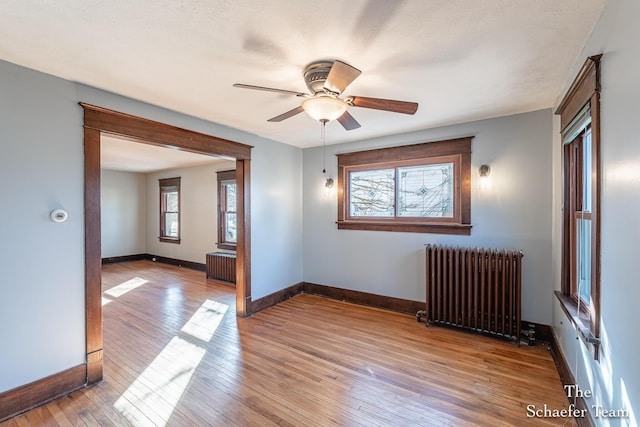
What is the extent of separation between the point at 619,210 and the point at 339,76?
5.19 feet

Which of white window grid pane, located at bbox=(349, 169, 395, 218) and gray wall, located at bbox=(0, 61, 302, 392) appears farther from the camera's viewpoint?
white window grid pane, located at bbox=(349, 169, 395, 218)

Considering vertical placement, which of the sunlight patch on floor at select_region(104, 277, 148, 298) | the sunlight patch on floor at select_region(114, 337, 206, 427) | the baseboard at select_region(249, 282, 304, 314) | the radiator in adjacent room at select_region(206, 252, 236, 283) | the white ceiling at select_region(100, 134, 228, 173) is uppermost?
the white ceiling at select_region(100, 134, 228, 173)

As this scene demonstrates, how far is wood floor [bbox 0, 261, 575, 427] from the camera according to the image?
199 centimetres

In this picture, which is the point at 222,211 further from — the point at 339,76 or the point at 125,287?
the point at 339,76

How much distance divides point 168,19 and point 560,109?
3.07m

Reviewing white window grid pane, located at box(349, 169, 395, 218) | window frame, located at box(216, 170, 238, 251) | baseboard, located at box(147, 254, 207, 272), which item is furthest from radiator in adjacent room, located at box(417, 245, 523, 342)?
baseboard, located at box(147, 254, 207, 272)

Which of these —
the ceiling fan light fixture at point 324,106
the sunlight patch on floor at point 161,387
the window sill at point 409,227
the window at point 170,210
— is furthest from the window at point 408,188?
the window at point 170,210

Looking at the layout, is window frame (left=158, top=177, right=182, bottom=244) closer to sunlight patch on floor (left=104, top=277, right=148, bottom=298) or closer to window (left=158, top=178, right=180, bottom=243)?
window (left=158, top=178, right=180, bottom=243)

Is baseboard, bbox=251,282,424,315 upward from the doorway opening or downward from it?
downward

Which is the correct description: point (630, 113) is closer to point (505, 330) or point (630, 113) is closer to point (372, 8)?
point (372, 8)

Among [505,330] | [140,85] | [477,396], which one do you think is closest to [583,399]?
[477,396]

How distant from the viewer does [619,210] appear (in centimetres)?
132

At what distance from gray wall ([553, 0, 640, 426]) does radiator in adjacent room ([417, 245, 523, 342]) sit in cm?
144

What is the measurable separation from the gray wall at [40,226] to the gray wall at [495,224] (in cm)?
316
